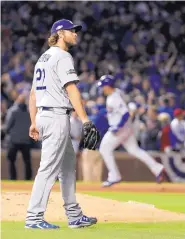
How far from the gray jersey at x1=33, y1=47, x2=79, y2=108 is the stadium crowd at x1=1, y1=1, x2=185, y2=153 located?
15246mm

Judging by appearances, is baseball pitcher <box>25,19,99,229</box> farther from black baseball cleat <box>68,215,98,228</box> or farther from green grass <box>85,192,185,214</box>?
green grass <box>85,192,185,214</box>

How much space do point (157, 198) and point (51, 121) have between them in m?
6.16

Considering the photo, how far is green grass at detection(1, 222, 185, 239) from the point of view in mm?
7180

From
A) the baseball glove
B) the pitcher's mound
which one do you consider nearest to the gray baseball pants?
the baseball glove

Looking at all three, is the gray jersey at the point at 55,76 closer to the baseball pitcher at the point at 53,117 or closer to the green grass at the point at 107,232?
the baseball pitcher at the point at 53,117

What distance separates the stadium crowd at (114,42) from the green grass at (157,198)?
28.9 ft

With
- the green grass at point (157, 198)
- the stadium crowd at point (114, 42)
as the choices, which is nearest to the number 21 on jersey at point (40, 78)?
A: the green grass at point (157, 198)

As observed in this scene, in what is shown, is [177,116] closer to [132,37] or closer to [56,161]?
[132,37]

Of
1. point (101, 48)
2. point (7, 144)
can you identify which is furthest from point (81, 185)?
point (101, 48)

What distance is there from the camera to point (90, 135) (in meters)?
7.74

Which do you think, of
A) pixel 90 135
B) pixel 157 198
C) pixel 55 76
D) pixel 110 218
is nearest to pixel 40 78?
pixel 55 76

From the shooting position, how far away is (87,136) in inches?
305

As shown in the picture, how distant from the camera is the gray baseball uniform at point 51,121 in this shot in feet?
25.3

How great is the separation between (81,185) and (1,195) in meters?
5.61
